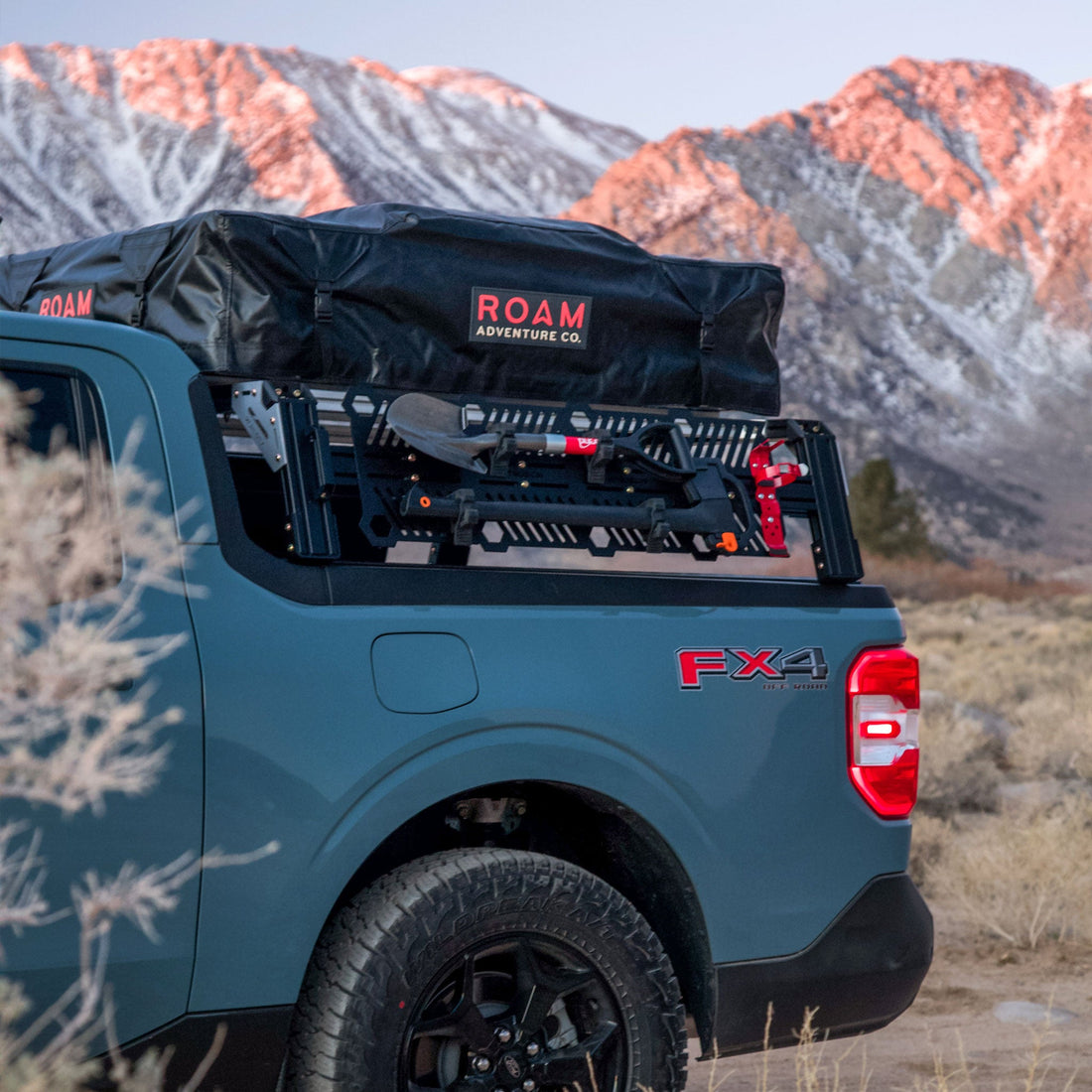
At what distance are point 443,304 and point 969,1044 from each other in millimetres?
3442

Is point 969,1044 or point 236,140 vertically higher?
point 236,140

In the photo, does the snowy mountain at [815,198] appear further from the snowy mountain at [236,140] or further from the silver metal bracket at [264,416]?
the silver metal bracket at [264,416]

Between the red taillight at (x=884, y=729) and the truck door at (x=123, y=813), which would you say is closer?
the truck door at (x=123, y=813)

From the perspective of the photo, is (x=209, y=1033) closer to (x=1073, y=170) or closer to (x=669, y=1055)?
(x=669, y=1055)

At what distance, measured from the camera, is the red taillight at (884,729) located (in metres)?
4.08

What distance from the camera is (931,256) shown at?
14000 cm

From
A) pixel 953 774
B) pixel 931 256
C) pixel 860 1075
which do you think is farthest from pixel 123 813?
pixel 931 256

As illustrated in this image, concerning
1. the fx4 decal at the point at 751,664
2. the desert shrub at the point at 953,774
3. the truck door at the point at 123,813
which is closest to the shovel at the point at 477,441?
the fx4 decal at the point at 751,664

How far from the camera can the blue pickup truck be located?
3.32 m

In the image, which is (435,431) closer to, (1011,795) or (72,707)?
(72,707)

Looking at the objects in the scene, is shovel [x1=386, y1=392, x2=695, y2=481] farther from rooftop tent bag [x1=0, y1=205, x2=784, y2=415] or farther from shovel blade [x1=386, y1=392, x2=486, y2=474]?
rooftop tent bag [x1=0, y1=205, x2=784, y2=415]

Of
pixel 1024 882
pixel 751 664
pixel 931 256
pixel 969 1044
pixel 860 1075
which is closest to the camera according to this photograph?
pixel 751 664

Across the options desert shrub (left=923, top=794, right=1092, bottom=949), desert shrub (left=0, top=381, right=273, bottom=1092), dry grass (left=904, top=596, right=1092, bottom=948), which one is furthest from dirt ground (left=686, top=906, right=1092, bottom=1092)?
desert shrub (left=0, top=381, right=273, bottom=1092)

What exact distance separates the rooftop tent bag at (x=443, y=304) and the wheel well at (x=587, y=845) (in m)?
1.16
